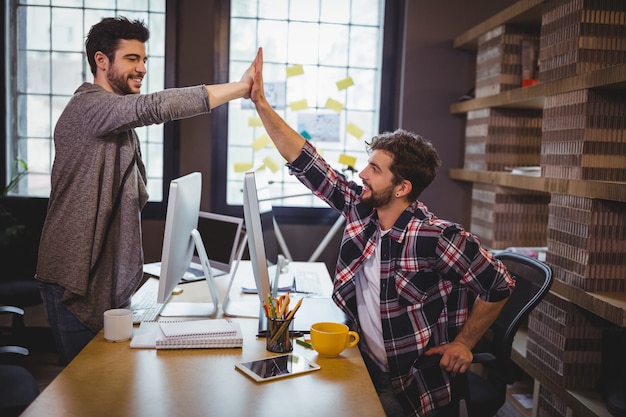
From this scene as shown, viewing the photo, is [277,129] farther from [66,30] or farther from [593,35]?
[66,30]

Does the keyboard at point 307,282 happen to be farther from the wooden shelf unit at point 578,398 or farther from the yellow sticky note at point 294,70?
the yellow sticky note at point 294,70

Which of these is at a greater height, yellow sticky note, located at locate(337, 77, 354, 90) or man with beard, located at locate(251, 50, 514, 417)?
yellow sticky note, located at locate(337, 77, 354, 90)

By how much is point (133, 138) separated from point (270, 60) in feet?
6.95

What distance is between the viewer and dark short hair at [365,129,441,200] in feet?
6.22

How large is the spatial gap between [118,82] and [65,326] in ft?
2.51

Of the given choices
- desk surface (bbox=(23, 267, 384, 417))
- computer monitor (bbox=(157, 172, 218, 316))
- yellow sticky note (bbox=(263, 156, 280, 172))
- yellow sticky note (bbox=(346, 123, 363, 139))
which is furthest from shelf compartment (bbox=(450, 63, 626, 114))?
computer monitor (bbox=(157, 172, 218, 316))

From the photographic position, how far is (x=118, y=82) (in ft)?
6.13

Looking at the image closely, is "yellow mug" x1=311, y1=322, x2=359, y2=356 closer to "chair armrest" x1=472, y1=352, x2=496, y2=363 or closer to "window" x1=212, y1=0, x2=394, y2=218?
"chair armrest" x1=472, y1=352, x2=496, y2=363

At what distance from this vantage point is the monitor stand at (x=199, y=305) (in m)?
2.03

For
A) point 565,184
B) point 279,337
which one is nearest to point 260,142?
point 565,184

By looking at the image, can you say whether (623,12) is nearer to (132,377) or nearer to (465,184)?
(465,184)

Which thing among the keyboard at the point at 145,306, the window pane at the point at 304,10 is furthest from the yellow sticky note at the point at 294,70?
the keyboard at the point at 145,306

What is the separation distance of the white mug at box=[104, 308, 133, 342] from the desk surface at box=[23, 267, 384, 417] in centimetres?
3

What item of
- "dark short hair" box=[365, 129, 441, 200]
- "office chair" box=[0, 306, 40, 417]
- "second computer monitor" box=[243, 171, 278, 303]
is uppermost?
"dark short hair" box=[365, 129, 441, 200]
